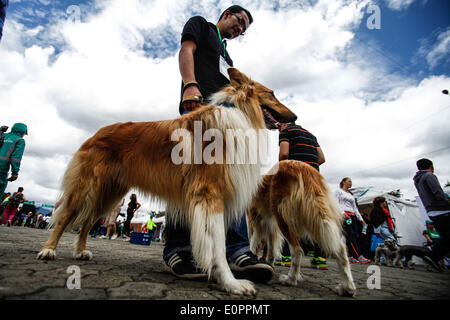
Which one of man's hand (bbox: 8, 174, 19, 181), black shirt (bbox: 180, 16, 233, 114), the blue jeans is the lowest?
the blue jeans

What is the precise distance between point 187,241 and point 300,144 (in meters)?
2.57

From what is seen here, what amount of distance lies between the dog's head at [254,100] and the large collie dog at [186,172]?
0.04 ft

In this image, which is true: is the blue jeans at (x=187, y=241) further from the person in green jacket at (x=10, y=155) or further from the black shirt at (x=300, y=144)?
the person in green jacket at (x=10, y=155)

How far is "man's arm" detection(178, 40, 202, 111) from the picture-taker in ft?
8.04

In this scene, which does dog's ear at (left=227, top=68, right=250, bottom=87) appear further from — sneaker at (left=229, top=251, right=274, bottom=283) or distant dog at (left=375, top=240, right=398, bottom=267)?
distant dog at (left=375, top=240, right=398, bottom=267)

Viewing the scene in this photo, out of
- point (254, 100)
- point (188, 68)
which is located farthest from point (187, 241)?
point (188, 68)

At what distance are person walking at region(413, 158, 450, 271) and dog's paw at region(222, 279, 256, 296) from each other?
5462 mm

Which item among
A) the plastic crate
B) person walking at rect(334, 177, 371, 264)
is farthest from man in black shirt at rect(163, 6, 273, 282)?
the plastic crate

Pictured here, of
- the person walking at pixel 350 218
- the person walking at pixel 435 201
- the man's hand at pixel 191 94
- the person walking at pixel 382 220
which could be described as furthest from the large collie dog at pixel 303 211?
the person walking at pixel 382 220

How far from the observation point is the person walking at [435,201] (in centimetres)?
475

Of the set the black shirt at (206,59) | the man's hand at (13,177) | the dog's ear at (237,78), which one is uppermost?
the black shirt at (206,59)

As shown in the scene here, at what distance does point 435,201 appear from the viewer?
15.9 feet
